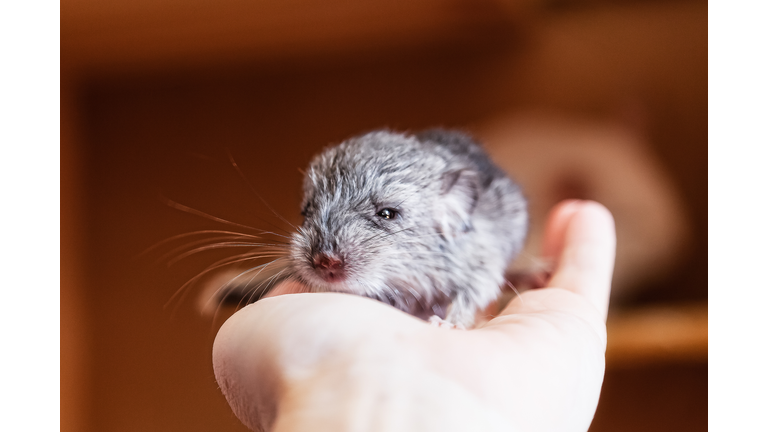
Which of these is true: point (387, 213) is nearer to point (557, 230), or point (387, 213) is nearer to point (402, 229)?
point (402, 229)

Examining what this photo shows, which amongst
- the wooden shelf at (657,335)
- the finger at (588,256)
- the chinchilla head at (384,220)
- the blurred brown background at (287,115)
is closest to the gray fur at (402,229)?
the chinchilla head at (384,220)

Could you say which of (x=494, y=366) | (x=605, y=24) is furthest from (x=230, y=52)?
(x=494, y=366)

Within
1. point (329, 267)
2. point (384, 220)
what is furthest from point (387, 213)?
point (329, 267)

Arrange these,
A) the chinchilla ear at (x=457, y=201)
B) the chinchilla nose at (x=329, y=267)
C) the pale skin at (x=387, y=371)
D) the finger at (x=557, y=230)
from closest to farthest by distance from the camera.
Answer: the pale skin at (x=387, y=371), the chinchilla nose at (x=329, y=267), the chinchilla ear at (x=457, y=201), the finger at (x=557, y=230)

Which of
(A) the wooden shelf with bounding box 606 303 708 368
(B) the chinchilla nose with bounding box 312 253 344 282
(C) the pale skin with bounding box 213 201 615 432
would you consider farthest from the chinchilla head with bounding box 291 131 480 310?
Answer: (A) the wooden shelf with bounding box 606 303 708 368

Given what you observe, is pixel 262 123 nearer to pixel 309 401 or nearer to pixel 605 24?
pixel 605 24

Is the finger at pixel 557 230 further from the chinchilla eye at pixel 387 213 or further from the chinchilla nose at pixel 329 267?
the chinchilla nose at pixel 329 267
